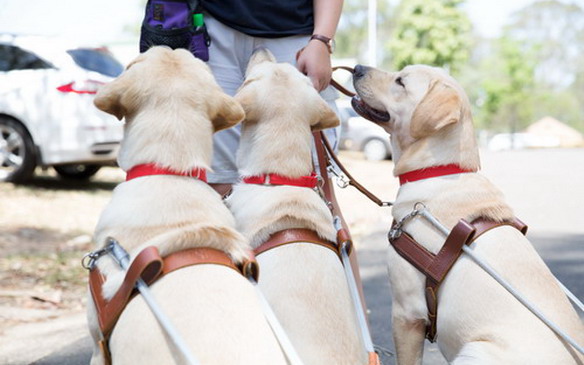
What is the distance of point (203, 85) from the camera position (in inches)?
113

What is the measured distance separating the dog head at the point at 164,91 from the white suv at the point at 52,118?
24.5 ft

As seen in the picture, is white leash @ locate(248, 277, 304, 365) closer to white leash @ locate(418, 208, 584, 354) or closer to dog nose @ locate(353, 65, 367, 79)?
white leash @ locate(418, 208, 584, 354)

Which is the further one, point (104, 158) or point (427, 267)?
point (104, 158)

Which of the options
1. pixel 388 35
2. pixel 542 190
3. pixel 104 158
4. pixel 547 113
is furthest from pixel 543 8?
pixel 104 158

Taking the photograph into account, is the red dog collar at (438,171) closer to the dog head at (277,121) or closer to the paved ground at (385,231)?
the dog head at (277,121)

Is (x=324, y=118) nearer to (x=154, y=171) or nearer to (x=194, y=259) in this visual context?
(x=154, y=171)

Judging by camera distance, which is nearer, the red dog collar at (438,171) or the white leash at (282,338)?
the white leash at (282,338)

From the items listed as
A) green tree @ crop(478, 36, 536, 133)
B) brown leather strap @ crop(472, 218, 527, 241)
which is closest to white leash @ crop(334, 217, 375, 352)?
brown leather strap @ crop(472, 218, 527, 241)

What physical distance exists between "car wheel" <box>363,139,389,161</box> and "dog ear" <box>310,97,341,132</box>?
827 inches

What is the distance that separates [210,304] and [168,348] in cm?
19

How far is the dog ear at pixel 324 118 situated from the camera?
3.49 metres

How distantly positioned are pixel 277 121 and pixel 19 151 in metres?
7.95

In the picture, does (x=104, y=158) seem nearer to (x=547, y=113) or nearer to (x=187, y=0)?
(x=187, y=0)

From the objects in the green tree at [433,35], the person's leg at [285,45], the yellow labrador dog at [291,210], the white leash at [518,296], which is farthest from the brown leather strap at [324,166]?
the green tree at [433,35]
